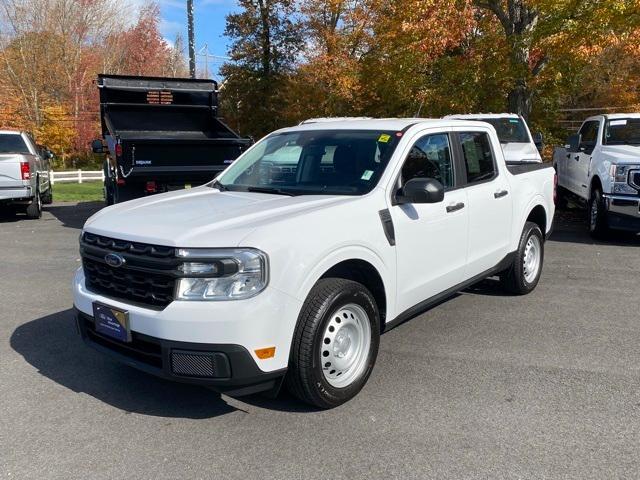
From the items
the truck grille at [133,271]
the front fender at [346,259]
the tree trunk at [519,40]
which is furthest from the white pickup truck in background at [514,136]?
the truck grille at [133,271]

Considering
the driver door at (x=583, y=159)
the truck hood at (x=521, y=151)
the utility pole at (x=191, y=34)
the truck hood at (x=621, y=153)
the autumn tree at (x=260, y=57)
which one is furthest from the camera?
the autumn tree at (x=260, y=57)

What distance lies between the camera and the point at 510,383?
4.09 meters

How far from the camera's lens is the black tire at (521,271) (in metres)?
6.03

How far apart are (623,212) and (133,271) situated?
801 cm

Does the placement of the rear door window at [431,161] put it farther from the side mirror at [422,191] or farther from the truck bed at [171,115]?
the truck bed at [171,115]

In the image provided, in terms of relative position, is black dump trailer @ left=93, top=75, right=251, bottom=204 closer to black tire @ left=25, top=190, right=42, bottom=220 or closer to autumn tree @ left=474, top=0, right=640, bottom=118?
black tire @ left=25, top=190, right=42, bottom=220

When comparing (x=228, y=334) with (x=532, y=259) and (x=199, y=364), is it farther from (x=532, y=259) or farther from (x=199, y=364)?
(x=532, y=259)

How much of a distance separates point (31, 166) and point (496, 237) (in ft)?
35.2

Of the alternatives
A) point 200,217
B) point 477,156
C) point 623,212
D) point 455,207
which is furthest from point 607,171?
point 200,217

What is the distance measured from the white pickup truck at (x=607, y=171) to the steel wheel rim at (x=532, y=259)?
3335 mm

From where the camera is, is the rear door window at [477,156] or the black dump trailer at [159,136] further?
the black dump trailer at [159,136]

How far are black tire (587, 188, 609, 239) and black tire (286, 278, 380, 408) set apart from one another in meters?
7.12

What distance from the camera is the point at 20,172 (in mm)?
11961

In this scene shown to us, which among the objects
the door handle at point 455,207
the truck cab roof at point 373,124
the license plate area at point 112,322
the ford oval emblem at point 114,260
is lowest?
the license plate area at point 112,322
